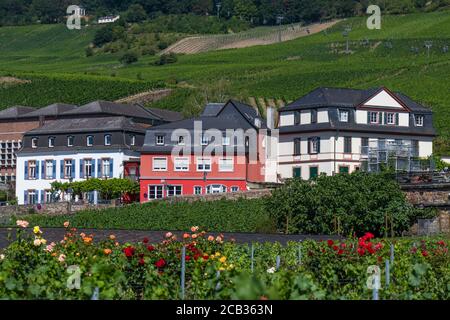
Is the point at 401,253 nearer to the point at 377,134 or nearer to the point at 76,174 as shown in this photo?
the point at 377,134

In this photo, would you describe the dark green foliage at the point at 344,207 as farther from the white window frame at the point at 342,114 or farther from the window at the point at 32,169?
the window at the point at 32,169

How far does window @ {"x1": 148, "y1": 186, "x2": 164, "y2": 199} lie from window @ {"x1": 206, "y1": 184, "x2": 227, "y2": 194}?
335 cm

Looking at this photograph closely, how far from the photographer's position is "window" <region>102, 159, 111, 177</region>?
4075 inches

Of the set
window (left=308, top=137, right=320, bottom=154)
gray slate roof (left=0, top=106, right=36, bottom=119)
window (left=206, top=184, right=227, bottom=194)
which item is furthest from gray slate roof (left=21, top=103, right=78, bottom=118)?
window (left=308, top=137, right=320, bottom=154)

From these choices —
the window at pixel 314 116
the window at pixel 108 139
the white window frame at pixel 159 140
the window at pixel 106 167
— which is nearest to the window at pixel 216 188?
the white window frame at pixel 159 140

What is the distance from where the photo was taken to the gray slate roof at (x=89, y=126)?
346 ft

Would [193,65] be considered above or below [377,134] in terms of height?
above

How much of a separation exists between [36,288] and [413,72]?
→ 132940mm

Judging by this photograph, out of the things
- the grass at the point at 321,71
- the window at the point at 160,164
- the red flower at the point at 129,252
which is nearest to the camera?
the red flower at the point at 129,252

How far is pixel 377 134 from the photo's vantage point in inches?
3873

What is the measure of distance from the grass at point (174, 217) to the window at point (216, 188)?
854 centimetres

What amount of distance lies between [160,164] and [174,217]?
1511 cm
